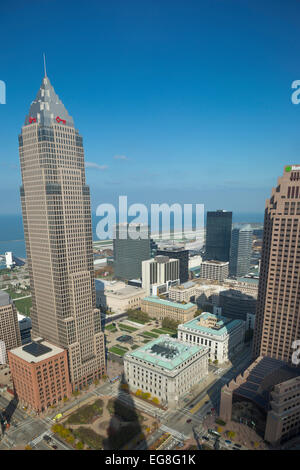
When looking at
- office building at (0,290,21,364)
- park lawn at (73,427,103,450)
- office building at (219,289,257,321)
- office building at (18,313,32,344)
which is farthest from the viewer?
office building at (219,289,257,321)

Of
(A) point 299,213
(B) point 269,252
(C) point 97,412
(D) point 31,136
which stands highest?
(D) point 31,136

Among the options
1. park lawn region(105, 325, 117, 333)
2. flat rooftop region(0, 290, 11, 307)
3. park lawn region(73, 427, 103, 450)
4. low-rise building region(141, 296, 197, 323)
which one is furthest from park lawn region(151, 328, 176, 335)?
flat rooftop region(0, 290, 11, 307)

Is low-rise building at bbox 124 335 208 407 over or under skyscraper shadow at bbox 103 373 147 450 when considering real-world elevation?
over

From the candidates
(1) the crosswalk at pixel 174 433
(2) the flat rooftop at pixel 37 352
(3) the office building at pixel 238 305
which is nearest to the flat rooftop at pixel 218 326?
Answer: (3) the office building at pixel 238 305

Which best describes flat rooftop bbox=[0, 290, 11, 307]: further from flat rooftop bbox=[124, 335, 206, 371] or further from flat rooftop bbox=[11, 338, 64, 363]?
flat rooftop bbox=[124, 335, 206, 371]
